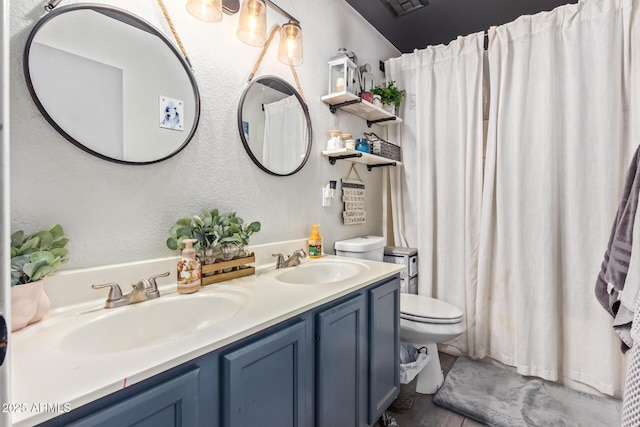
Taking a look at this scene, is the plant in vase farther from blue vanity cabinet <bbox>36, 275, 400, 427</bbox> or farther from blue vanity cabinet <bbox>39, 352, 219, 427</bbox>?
blue vanity cabinet <bbox>39, 352, 219, 427</bbox>

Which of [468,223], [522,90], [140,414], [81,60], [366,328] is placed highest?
[522,90]

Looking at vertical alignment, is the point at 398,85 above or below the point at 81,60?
above

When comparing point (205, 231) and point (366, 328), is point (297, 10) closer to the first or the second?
point (205, 231)

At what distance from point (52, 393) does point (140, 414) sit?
0.15 meters

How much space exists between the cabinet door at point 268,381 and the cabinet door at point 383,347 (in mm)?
416

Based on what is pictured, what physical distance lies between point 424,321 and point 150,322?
136 centimetres

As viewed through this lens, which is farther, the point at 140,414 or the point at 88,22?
the point at 88,22

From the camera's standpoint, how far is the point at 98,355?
0.59 metres

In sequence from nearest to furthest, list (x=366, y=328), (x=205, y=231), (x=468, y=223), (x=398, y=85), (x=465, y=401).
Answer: (x=205, y=231), (x=366, y=328), (x=465, y=401), (x=468, y=223), (x=398, y=85)

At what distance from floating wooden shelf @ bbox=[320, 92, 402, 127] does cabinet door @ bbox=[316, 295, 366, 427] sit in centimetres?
121

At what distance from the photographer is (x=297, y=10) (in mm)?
1624

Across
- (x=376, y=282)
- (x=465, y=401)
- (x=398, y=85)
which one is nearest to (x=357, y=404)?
(x=376, y=282)

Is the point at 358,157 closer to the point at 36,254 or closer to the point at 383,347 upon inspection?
the point at 383,347

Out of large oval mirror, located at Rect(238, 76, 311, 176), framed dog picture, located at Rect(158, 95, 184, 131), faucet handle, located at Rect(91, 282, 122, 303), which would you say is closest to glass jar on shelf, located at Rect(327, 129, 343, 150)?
large oval mirror, located at Rect(238, 76, 311, 176)
